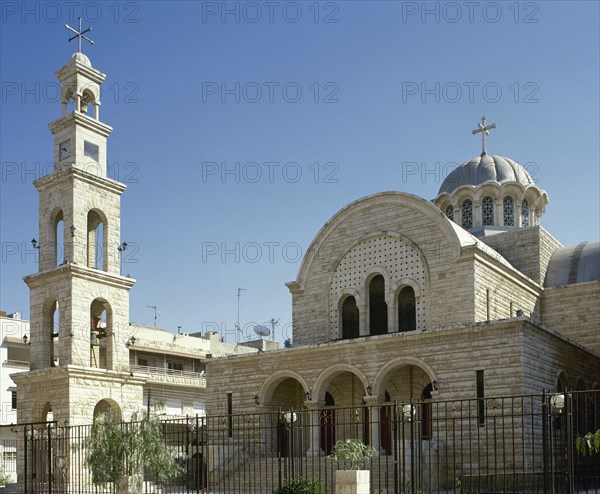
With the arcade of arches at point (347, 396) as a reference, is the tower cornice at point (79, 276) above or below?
above

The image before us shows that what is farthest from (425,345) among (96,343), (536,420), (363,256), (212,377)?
(96,343)

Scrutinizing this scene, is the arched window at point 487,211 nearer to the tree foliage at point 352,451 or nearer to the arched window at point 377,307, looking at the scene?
the arched window at point 377,307

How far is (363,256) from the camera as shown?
103 ft

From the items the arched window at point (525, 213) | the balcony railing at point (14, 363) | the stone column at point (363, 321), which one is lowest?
the balcony railing at point (14, 363)

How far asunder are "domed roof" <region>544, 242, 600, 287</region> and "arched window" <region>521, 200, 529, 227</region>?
2614mm

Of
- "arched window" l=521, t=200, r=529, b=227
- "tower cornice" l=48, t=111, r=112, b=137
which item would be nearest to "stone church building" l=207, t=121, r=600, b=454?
"arched window" l=521, t=200, r=529, b=227

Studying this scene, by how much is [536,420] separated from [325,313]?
10393 millimetres

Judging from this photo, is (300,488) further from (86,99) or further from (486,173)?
(486,173)

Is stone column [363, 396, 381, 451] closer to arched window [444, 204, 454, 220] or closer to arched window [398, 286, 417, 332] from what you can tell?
arched window [398, 286, 417, 332]

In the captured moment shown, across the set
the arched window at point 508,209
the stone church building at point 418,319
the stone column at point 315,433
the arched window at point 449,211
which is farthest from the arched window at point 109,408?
the arched window at point 508,209

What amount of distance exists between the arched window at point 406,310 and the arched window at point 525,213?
981 centimetres

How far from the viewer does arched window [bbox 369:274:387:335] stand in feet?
100

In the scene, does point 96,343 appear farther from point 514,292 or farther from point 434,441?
point 514,292

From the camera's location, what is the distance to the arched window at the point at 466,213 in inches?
1474
